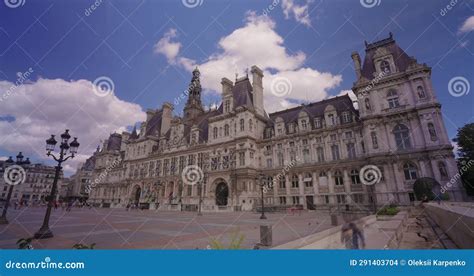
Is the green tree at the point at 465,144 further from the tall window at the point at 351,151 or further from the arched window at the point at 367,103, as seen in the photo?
the arched window at the point at 367,103

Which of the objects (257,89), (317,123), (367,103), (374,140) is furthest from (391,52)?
(257,89)

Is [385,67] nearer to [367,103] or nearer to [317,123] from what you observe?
[367,103]

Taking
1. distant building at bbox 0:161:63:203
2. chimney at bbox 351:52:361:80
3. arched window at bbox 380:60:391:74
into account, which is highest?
chimney at bbox 351:52:361:80

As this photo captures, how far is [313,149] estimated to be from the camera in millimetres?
32188

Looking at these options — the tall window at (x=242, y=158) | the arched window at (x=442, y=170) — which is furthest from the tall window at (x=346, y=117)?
the tall window at (x=242, y=158)

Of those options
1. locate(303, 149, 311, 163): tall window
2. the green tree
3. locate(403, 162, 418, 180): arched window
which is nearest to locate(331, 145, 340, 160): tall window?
locate(303, 149, 311, 163): tall window

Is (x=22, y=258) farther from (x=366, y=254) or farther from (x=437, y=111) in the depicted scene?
(x=437, y=111)

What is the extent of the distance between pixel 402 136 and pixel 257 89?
2296cm

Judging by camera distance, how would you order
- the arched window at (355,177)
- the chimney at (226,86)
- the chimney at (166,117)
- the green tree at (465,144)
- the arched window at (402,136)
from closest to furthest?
the arched window at (402,136)
the green tree at (465,144)
the arched window at (355,177)
the chimney at (226,86)
the chimney at (166,117)

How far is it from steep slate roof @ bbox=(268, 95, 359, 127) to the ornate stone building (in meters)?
0.16

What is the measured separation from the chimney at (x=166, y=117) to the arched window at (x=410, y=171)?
4704cm

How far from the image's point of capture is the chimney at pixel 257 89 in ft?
132

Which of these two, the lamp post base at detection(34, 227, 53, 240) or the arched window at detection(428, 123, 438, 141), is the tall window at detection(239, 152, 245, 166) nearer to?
the arched window at detection(428, 123, 438, 141)

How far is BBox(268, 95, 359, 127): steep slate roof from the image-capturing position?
106ft
